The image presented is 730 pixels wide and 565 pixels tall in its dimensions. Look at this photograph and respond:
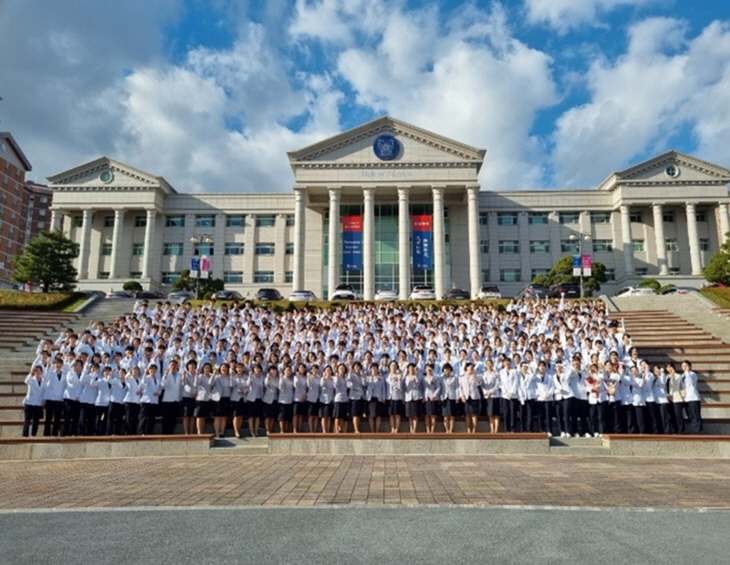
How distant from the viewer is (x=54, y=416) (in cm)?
1203

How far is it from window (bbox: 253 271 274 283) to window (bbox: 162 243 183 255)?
898 cm

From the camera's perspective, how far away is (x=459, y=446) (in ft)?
33.5

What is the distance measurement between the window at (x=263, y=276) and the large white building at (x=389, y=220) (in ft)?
0.41

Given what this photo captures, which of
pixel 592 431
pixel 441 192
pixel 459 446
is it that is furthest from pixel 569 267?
pixel 459 446

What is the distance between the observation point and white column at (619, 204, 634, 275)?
2208 inches

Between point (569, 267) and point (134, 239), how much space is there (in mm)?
46630

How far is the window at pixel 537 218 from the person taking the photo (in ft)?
192

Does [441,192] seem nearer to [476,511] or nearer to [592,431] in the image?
[592,431]

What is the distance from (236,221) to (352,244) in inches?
611

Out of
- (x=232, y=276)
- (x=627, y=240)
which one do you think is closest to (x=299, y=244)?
(x=232, y=276)

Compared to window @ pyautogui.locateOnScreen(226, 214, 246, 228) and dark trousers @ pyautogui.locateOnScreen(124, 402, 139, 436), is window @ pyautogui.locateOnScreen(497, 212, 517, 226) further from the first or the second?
dark trousers @ pyautogui.locateOnScreen(124, 402, 139, 436)

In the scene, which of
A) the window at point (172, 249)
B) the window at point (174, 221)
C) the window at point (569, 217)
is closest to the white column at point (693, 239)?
the window at point (569, 217)

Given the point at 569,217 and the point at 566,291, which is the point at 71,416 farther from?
the point at 569,217

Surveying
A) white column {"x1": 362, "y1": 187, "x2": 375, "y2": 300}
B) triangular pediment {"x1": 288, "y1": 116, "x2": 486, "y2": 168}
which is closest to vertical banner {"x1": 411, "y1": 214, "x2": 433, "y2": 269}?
white column {"x1": 362, "y1": 187, "x2": 375, "y2": 300}
